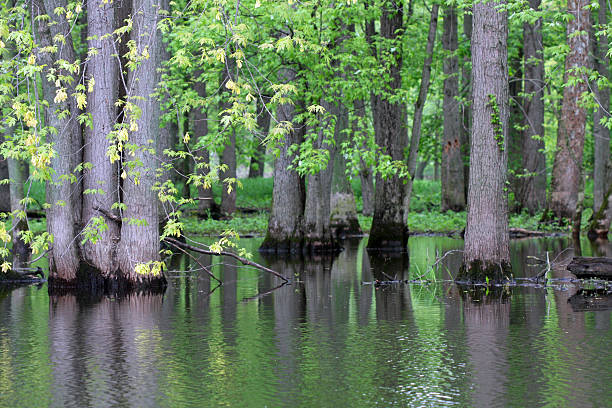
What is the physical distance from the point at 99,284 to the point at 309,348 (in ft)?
21.8

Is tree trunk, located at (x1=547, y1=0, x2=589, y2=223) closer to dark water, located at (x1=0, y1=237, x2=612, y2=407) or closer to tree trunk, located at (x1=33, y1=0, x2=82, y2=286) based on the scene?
dark water, located at (x1=0, y1=237, x2=612, y2=407)

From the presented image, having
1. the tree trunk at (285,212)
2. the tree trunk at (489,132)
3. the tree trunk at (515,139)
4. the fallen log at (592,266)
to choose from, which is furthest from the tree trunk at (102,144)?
→ the tree trunk at (515,139)

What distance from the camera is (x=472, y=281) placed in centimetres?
1603

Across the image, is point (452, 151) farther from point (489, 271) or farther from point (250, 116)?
point (250, 116)

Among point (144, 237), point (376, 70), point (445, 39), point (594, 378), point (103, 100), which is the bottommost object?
point (594, 378)

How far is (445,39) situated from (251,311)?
21312mm

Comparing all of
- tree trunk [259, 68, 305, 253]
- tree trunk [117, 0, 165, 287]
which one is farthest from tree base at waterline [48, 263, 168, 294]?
tree trunk [259, 68, 305, 253]

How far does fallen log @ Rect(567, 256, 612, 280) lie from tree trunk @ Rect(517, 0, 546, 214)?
1644 centimetres

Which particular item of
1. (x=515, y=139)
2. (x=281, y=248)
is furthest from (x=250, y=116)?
(x=515, y=139)

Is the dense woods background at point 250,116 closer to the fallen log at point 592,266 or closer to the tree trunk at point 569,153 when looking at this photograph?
the tree trunk at point 569,153

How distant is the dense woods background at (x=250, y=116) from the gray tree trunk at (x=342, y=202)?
3.4 inches

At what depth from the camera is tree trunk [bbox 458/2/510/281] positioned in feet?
51.0

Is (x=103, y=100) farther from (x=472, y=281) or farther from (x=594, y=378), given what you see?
(x=594, y=378)

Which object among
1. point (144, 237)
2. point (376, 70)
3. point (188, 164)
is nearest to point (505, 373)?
point (144, 237)
